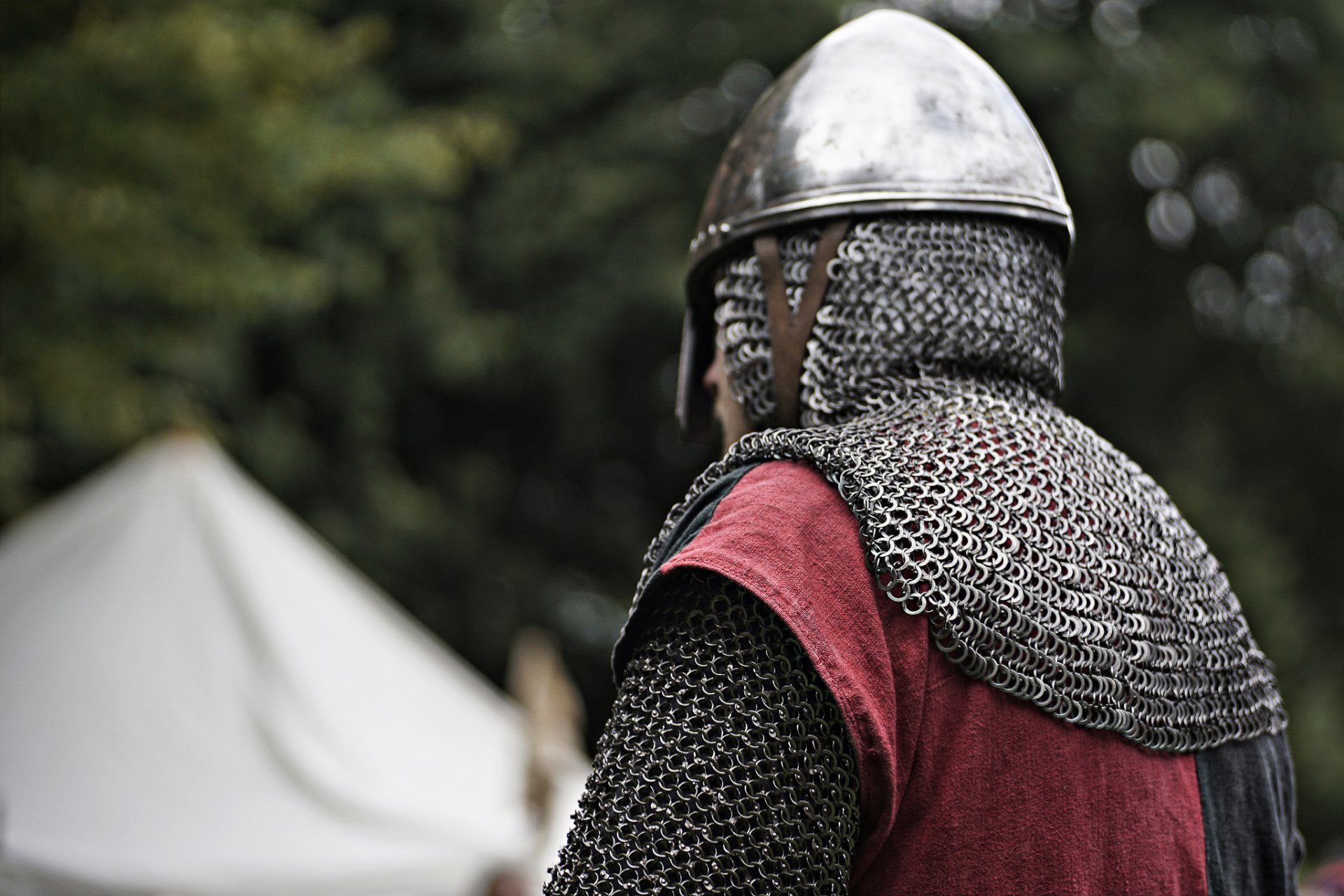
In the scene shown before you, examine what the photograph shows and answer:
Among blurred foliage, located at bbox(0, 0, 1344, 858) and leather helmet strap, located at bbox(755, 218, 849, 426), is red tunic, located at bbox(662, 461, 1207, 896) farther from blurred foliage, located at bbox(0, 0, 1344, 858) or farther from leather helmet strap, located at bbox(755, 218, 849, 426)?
blurred foliage, located at bbox(0, 0, 1344, 858)

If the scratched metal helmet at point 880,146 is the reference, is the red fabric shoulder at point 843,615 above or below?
below

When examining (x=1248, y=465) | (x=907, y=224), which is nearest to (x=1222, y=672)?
(x=907, y=224)

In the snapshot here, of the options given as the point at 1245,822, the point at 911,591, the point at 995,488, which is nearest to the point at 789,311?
the point at 995,488

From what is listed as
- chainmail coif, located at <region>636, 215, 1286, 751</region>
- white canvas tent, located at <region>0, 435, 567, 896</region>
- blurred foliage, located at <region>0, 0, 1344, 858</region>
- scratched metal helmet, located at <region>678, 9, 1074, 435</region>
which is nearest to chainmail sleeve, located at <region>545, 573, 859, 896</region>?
chainmail coif, located at <region>636, 215, 1286, 751</region>

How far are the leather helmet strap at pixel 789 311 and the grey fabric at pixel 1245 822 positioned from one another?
70 cm

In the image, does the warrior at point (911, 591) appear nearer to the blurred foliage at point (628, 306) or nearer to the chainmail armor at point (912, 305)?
the chainmail armor at point (912, 305)

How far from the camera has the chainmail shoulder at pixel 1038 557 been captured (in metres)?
1.50

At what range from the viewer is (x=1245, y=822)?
5.69 ft

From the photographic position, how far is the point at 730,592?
1444mm

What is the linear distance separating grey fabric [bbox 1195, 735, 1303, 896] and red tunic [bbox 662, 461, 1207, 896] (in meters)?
0.18

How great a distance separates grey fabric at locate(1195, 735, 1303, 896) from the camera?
169cm

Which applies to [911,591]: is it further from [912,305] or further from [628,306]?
[628,306]

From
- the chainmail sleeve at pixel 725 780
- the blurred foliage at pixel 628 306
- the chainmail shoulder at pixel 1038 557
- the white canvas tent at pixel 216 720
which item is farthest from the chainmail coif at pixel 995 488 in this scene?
the blurred foliage at pixel 628 306

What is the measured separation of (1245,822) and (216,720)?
17.3 feet
